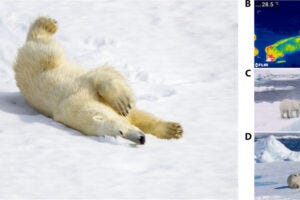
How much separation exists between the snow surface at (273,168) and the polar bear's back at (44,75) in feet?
8.50

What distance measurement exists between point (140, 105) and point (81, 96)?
2.93 feet

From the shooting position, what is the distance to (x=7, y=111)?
648 cm

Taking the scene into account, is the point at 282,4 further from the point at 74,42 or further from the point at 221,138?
the point at 74,42

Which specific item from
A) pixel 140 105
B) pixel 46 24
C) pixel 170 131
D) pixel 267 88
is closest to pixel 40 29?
pixel 46 24

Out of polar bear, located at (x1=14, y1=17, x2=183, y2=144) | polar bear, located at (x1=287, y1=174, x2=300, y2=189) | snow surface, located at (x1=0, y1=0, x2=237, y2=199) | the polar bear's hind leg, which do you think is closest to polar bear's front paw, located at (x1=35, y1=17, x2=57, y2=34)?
polar bear, located at (x1=14, y1=17, x2=183, y2=144)

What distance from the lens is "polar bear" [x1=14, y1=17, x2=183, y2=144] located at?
596cm

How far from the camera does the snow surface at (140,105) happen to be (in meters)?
4.86

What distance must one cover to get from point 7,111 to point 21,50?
665mm

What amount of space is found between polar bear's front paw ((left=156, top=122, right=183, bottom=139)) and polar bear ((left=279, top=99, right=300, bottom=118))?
1.99 meters

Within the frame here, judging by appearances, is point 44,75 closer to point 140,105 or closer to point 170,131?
point 140,105

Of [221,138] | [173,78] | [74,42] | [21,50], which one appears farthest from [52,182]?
[74,42]

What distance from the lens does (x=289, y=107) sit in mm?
4023

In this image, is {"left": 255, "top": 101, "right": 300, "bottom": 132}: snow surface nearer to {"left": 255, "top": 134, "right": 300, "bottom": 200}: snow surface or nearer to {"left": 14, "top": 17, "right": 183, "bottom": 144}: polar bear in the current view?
{"left": 255, "top": 134, "right": 300, "bottom": 200}: snow surface

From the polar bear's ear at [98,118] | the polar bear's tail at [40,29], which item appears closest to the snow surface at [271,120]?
the polar bear's ear at [98,118]
